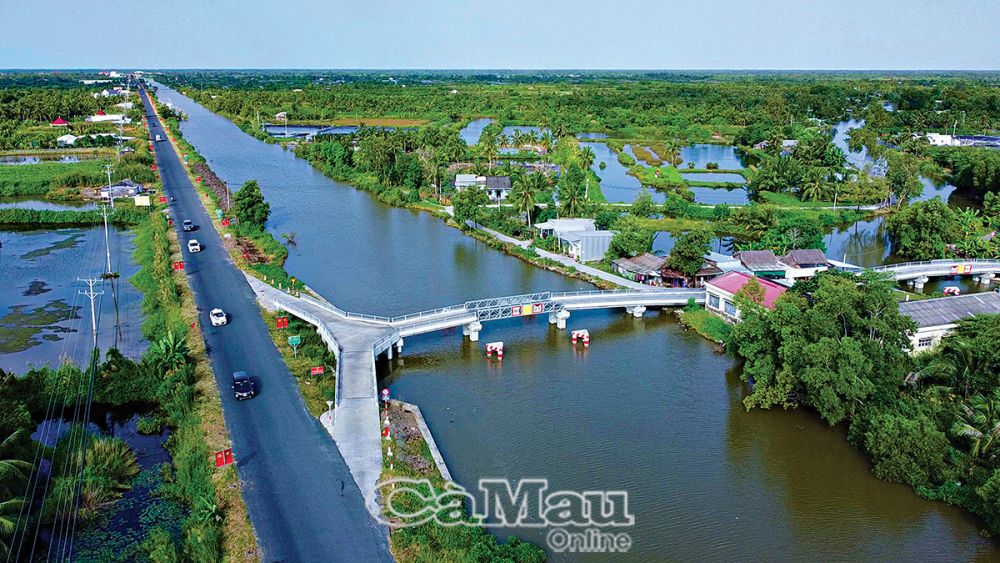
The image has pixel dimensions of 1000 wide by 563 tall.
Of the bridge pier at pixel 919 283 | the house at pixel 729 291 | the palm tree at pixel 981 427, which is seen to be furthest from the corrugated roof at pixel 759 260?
the palm tree at pixel 981 427

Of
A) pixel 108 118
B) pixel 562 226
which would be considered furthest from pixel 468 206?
pixel 108 118

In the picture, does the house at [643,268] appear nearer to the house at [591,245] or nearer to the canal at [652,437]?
the house at [591,245]

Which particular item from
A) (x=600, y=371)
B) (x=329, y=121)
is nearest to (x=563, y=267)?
(x=600, y=371)

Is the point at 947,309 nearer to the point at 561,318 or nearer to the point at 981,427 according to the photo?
the point at 981,427

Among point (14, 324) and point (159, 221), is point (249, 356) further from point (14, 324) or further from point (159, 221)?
point (159, 221)

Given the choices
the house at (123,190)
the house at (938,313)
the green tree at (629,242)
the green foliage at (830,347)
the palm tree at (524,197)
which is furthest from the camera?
the house at (123,190)
